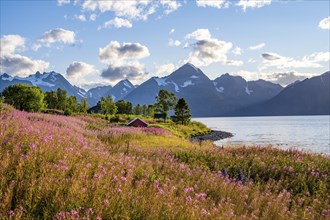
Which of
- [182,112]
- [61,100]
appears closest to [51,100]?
[61,100]

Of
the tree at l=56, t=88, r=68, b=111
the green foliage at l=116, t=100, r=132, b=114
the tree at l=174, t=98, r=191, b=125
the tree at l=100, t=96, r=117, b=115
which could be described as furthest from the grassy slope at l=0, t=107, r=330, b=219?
the green foliage at l=116, t=100, r=132, b=114

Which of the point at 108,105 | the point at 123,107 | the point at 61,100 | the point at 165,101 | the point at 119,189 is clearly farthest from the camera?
the point at 123,107

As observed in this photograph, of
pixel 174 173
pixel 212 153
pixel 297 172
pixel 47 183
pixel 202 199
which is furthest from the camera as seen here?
pixel 212 153

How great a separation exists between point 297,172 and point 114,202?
823cm

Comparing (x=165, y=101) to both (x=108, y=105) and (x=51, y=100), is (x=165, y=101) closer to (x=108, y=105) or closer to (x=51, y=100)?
(x=108, y=105)

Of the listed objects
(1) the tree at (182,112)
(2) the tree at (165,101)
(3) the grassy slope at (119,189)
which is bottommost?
(3) the grassy slope at (119,189)

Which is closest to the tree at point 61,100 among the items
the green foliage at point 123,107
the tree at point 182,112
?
the green foliage at point 123,107

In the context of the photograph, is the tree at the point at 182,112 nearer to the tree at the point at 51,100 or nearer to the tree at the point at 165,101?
the tree at the point at 165,101

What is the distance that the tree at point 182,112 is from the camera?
283 feet

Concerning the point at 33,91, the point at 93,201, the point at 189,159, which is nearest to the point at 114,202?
the point at 93,201

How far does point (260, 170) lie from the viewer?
38.1 feet

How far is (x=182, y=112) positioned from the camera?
87.6m

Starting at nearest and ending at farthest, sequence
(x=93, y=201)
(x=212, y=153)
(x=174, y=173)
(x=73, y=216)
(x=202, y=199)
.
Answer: (x=73, y=216), (x=93, y=201), (x=202, y=199), (x=174, y=173), (x=212, y=153)

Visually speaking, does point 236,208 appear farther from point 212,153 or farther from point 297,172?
point 212,153
